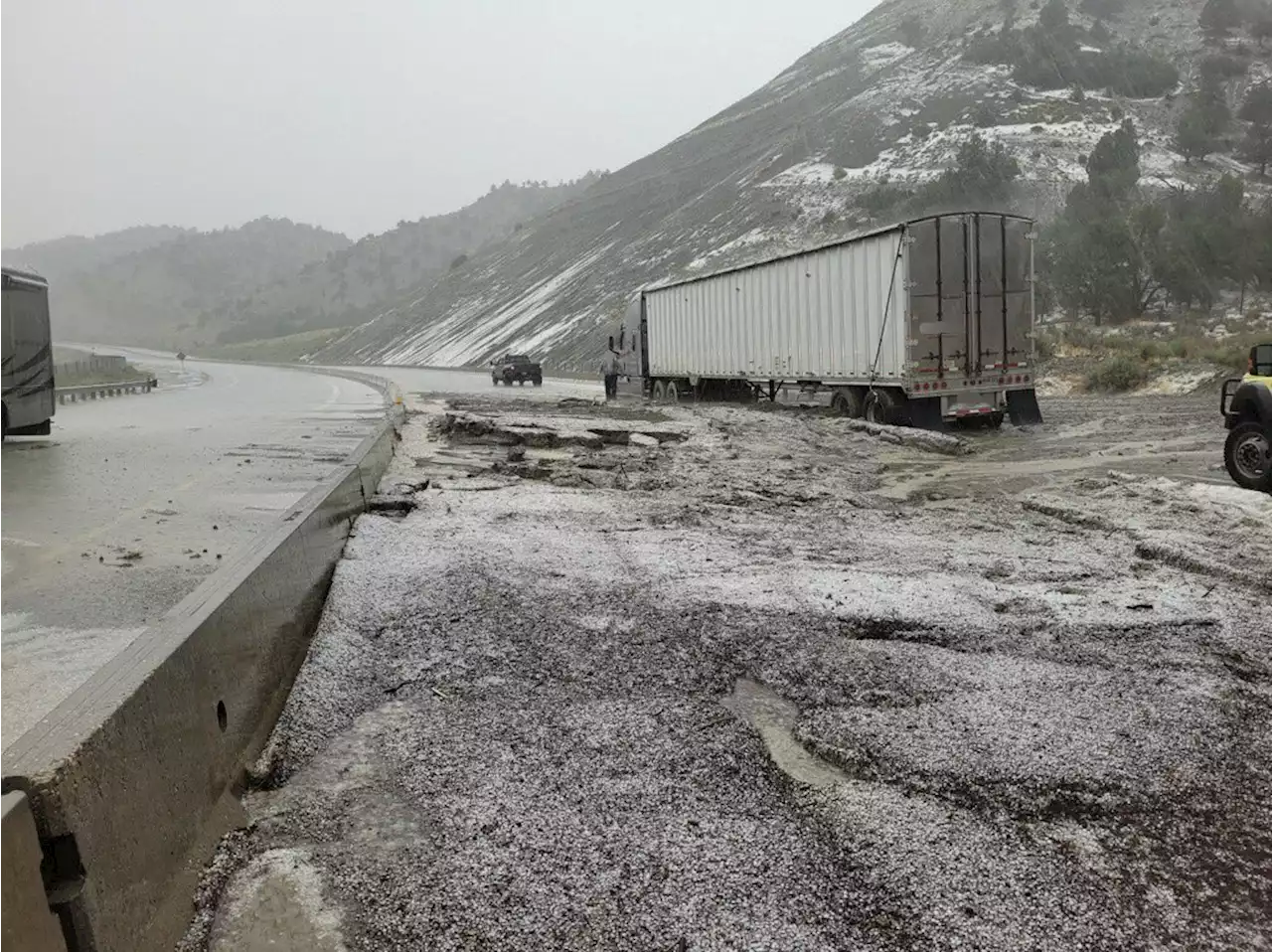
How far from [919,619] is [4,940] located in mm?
4441

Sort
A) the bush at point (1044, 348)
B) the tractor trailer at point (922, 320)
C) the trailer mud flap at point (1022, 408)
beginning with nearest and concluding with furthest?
the tractor trailer at point (922, 320), the trailer mud flap at point (1022, 408), the bush at point (1044, 348)

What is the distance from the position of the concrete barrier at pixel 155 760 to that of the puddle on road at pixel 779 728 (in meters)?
1.94

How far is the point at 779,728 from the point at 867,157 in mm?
73665

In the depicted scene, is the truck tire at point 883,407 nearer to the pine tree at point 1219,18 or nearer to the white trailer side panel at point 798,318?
the white trailer side panel at point 798,318

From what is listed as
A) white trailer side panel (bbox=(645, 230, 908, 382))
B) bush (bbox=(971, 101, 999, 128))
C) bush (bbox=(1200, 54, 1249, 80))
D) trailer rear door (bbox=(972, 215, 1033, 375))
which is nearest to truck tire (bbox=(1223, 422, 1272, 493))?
white trailer side panel (bbox=(645, 230, 908, 382))

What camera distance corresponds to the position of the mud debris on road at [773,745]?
2801 mm

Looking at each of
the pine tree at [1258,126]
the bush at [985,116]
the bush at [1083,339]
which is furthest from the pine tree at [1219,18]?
the bush at [1083,339]

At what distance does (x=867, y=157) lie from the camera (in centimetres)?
7200

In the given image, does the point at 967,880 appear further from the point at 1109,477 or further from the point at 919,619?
the point at 1109,477

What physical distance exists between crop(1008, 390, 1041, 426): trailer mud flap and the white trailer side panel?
249cm

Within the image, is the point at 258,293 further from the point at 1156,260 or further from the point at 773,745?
the point at 773,745

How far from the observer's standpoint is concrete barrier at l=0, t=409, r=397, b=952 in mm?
2293

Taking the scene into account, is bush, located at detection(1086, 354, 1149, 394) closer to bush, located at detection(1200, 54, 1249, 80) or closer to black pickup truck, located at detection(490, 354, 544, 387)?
black pickup truck, located at detection(490, 354, 544, 387)

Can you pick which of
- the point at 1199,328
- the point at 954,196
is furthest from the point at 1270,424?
the point at 954,196
